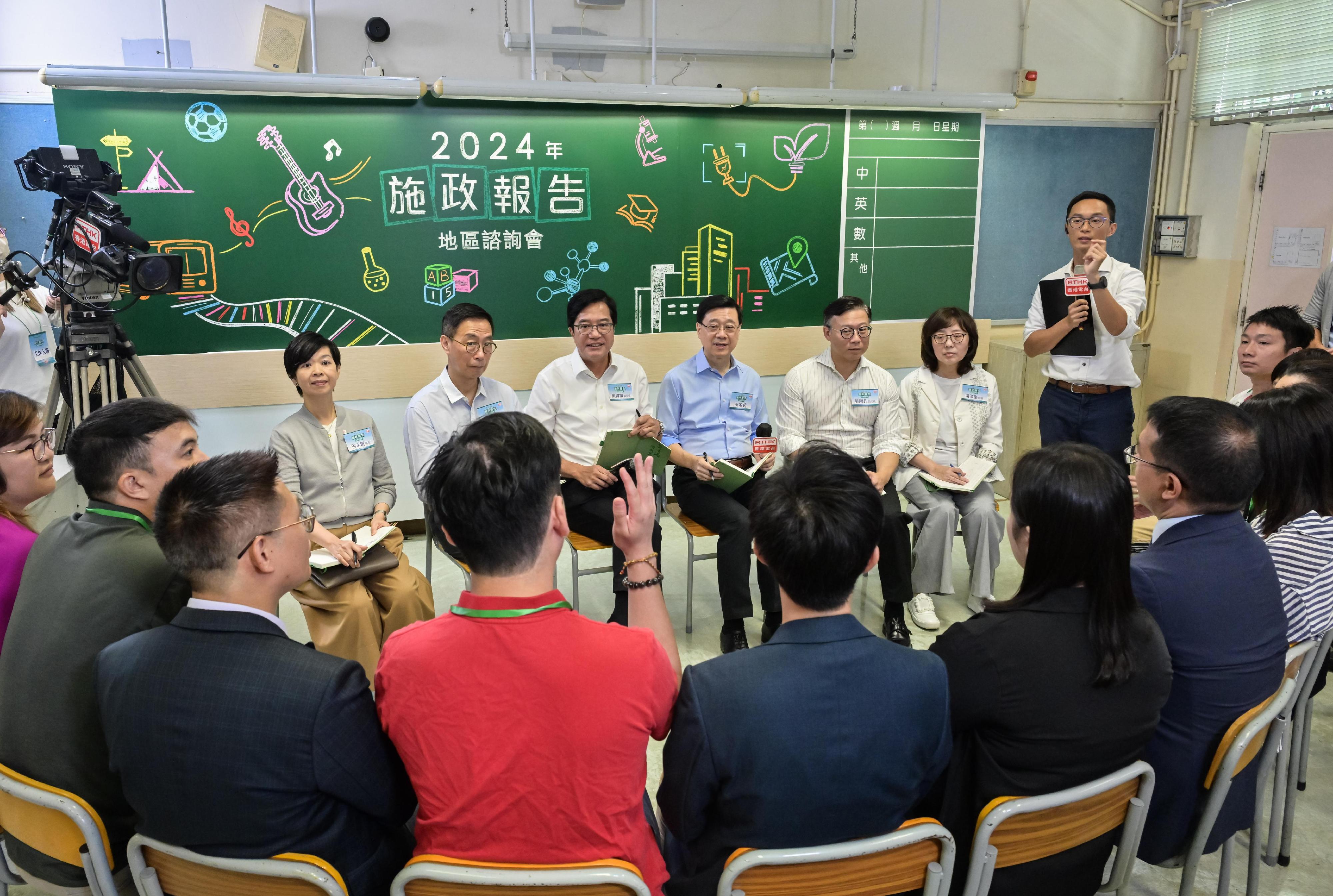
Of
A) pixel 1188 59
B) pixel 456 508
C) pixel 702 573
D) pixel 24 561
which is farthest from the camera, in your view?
pixel 1188 59

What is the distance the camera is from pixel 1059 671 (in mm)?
1399

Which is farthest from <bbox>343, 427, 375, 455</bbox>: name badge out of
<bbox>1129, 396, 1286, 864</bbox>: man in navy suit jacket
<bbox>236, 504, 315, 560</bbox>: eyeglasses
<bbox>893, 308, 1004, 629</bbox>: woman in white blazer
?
<bbox>1129, 396, 1286, 864</bbox>: man in navy suit jacket

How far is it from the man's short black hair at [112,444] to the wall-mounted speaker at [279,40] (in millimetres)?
2785

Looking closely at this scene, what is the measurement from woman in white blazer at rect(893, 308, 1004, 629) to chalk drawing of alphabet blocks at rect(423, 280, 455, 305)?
2.24 m

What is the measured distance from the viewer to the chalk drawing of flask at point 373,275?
4.25 m

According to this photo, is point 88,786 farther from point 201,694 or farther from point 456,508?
point 456,508

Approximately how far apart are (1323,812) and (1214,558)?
138 cm

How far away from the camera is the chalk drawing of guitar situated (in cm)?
403

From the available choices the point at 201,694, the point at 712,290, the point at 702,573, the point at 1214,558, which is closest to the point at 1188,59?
the point at 712,290

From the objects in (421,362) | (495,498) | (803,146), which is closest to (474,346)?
(421,362)

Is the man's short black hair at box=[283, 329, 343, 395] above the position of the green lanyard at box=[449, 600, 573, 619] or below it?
above

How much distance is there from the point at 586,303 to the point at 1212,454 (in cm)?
244

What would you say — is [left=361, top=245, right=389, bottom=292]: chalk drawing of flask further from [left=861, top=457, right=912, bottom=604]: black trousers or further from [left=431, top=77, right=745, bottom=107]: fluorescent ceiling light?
[left=861, top=457, right=912, bottom=604]: black trousers

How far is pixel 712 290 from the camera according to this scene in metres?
4.76
